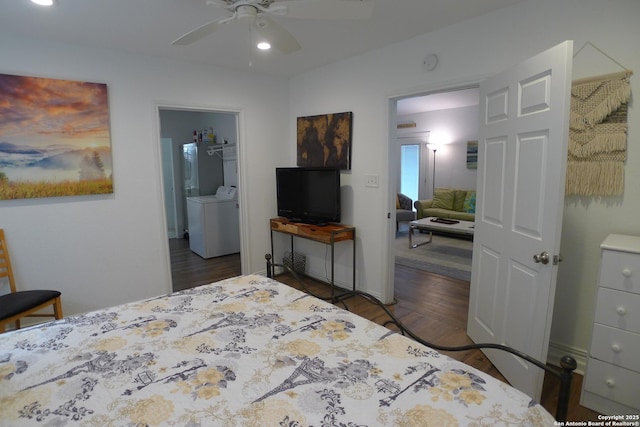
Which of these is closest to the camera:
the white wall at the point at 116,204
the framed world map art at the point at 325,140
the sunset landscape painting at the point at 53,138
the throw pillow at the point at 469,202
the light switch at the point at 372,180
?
the sunset landscape painting at the point at 53,138

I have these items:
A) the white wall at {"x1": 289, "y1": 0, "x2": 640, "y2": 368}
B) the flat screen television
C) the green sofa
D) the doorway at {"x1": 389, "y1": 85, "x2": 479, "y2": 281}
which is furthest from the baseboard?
the green sofa

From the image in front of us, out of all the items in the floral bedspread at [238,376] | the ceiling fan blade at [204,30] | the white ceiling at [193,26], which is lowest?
the floral bedspread at [238,376]

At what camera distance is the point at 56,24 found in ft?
7.97

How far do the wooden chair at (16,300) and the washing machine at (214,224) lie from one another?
2.34 m

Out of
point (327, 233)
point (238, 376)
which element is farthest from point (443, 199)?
point (238, 376)

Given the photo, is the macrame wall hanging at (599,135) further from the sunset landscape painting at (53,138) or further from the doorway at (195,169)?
the doorway at (195,169)

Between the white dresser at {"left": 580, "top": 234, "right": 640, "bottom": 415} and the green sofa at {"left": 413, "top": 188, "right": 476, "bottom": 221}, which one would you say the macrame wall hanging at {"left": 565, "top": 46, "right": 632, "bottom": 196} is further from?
the green sofa at {"left": 413, "top": 188, "right": 476, "bottom": 221}

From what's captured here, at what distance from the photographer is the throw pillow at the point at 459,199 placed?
6562mm

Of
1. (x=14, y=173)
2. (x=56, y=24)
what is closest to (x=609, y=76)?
(x=56, y=24)

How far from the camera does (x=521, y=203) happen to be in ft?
6.52

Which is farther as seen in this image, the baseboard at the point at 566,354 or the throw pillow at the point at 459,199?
the throw pillow at the point at 459,199

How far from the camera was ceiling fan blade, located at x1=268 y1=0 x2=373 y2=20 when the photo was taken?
1.54 metres

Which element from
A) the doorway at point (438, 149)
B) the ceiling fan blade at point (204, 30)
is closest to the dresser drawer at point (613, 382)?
the ceiling fan blade at point (204, 30)

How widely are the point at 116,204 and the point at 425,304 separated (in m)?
3.08
